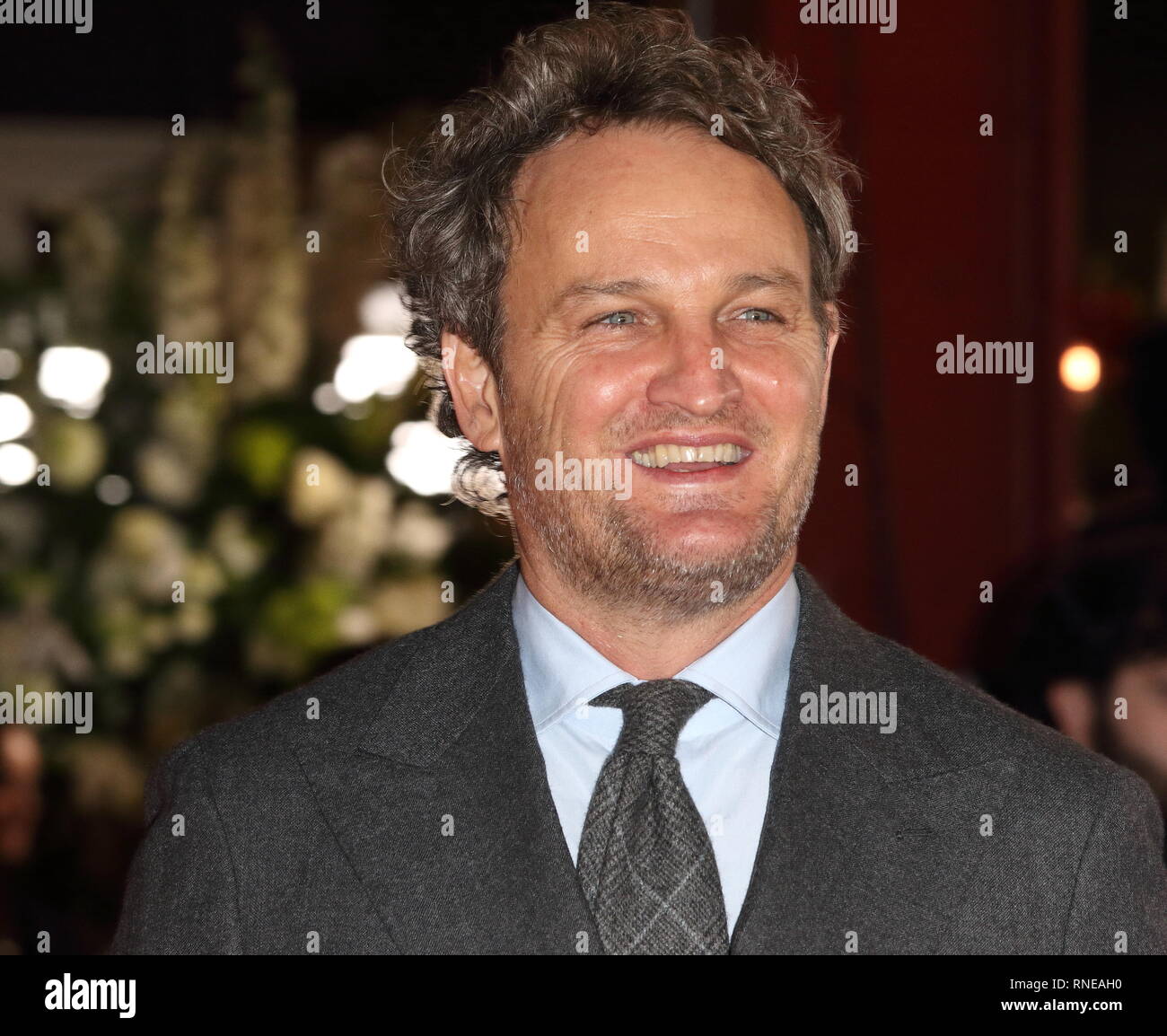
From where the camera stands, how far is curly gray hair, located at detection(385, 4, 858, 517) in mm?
1769

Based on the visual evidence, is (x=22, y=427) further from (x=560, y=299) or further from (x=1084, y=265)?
(x=1084, y=265)

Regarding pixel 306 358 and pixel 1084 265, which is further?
pixel 1084 265

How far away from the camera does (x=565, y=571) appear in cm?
173

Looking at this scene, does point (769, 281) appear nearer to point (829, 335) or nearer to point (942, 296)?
point (829, 335)

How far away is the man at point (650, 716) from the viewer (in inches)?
60.8

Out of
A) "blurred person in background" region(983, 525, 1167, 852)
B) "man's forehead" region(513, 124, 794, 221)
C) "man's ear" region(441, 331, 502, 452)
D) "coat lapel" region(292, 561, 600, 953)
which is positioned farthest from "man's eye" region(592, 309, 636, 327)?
"blurred person in background" region(983, 525, 1167, 852)

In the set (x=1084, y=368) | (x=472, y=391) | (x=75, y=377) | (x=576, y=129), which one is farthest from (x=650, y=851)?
(x=1084, y=368)

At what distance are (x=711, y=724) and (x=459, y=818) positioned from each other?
0.97 feet

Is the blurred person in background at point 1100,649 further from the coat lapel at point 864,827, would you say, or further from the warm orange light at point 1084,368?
the coat lapel at point 864,827

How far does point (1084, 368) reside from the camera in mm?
3621

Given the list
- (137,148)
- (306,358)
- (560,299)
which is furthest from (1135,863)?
(137,148)

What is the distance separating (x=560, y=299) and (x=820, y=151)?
41 centimetres

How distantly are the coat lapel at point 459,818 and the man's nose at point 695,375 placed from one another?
14.3 inches

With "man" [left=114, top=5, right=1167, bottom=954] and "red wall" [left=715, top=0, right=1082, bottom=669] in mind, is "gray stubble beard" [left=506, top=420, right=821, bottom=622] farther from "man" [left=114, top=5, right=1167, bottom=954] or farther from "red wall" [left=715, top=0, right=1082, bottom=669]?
"red wall" [left=715, top=0, right=1082, bottom=669]
